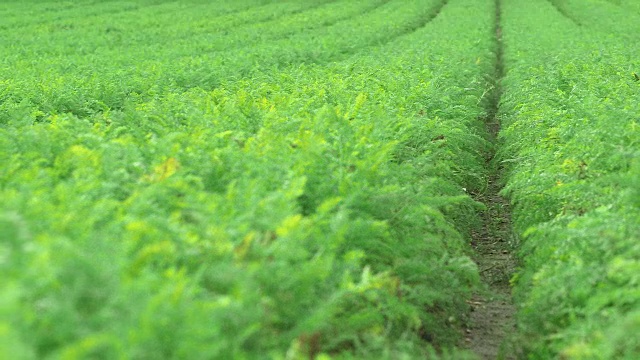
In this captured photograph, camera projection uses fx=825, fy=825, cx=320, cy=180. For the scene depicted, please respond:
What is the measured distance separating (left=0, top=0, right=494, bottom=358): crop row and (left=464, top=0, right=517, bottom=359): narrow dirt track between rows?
234 millimetres

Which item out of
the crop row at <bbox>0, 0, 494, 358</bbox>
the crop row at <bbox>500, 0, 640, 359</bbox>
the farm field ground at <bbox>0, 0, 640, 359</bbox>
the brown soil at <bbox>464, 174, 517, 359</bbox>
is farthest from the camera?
the brown soil at <bbox>464, 174, 517, 359</bbox>

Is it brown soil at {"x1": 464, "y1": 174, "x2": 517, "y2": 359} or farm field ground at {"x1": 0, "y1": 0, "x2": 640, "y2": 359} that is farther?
brown soil at {"x1": 464, "y1": 174, "x2": 517, "y2": 359}

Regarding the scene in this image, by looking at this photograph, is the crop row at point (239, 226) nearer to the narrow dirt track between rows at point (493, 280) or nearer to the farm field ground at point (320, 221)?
the farm field ground at point (320, 221)

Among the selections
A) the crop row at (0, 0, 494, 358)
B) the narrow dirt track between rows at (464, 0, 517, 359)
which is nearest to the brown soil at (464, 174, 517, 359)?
the narrow dirt track between rows at (464, 0, 517, 359)

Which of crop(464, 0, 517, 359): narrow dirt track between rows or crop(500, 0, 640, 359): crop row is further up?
crop(500, 0, 640, 359): crop row

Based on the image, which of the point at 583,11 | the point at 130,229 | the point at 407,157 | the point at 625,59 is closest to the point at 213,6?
the point at 583,11

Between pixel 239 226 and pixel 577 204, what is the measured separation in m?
3.69

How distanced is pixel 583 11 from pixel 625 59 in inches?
940

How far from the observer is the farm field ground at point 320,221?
4020mm

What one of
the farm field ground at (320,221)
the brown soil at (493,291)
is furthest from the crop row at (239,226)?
the brown soil at (493,291)

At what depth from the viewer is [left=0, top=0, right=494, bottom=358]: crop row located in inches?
154

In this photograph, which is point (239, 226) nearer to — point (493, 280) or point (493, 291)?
point (493, 291)

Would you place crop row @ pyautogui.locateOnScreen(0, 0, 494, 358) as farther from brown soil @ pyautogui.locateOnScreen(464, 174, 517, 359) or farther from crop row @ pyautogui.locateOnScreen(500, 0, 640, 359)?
crop row @ pyautogui.locateOnScreen(500, 0, 640, 359)

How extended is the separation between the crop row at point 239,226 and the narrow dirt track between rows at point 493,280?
23 centimetres
